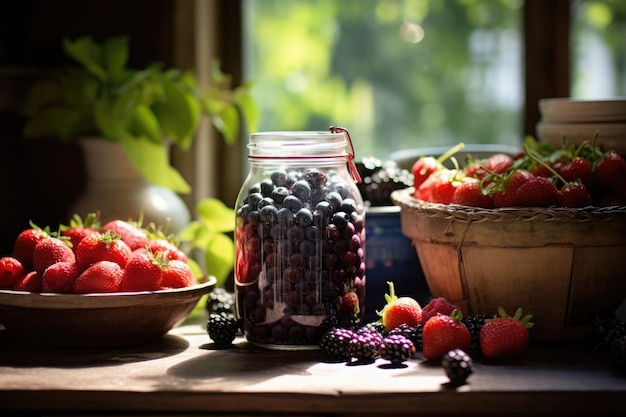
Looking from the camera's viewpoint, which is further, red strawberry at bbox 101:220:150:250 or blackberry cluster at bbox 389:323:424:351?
red strawberry at bbox 101:220:150:250

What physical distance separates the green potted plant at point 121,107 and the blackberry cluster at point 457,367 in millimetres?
865

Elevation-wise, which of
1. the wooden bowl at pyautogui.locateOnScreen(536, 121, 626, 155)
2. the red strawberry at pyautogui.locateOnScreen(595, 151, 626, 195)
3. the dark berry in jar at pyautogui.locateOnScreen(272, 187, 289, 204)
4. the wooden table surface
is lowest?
the wooden table surface

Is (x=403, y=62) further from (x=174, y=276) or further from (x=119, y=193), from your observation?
(x=174, y=276)

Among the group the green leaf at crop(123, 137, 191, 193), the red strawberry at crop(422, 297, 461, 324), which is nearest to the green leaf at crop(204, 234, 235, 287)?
the green leaf at crop(123, 137, 191, 193)

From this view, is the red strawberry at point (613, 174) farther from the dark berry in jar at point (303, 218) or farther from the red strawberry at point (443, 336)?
the dark berry in jar at point (303, 218)

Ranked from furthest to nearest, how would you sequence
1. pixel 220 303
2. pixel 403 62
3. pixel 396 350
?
pixel 403 62 < pixel 220 303 < pixel 396 350

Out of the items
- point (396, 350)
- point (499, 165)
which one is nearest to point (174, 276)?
point (396, 350)

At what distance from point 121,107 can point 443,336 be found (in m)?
0.89

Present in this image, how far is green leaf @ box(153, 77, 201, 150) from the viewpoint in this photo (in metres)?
1.81

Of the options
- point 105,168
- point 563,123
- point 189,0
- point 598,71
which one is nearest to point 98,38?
point 189,0

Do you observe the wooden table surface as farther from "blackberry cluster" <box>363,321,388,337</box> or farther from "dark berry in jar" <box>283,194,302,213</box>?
"dark berry in jar" <box>283,194,302,213</box>

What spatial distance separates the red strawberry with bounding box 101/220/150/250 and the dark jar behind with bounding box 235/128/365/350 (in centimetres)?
19

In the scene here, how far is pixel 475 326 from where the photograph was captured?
1.27 m

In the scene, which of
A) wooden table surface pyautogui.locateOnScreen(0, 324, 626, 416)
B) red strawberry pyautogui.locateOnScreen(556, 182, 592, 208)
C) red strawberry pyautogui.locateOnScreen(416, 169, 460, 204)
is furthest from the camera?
red strawberry pyautogui.locateOnScreen(416, 169, 460, 204)
